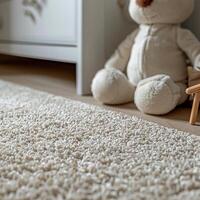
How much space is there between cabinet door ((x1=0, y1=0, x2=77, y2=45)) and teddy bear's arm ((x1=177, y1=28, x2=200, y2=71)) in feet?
1.34

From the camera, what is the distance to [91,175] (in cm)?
51

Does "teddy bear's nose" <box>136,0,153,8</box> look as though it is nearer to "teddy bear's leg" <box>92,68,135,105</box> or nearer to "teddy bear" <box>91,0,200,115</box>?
"teddy bear" <box>91,0,200,115</box>

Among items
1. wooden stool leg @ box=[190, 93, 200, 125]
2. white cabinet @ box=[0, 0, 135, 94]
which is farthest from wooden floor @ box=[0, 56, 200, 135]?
white cabinet @ box=[0, 0, 135, 94]

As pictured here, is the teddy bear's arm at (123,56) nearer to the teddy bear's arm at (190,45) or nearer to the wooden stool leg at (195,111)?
the teddy bear's arm at (190,45)

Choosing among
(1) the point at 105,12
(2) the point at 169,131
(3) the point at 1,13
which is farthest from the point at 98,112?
(3) the point at 1,13

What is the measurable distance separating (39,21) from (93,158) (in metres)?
1.06

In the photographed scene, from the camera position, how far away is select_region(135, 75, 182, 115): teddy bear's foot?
0.91 metres

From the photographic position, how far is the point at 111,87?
40.4 inches

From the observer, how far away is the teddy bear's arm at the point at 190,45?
991 mm

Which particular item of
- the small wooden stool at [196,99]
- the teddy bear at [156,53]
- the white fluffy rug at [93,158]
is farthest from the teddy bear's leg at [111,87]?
the small wooden stool at [196,99]

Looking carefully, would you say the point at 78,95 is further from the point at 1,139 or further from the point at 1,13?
the point at 1,13

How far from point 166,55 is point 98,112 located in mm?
306

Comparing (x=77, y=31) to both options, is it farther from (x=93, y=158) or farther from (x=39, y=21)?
(x=93, y=158)

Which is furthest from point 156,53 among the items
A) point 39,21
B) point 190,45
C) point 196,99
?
Answer: point 39,21
